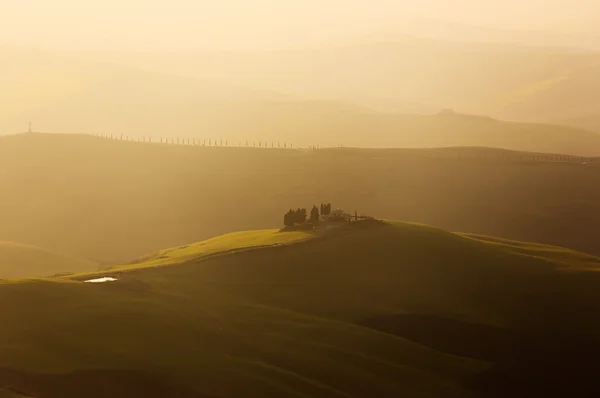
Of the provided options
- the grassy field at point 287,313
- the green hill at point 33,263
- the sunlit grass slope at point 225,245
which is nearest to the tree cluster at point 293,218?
the sunlit grass slope at point 225,245

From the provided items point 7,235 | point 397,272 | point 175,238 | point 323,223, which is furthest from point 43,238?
point 397,272

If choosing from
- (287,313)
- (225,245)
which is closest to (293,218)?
(225,245)

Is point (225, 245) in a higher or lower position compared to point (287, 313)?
higher

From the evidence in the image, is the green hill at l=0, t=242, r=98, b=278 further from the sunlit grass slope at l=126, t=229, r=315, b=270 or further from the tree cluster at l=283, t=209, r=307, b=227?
the tree cluster at l=283, t=209, r=307, b=227

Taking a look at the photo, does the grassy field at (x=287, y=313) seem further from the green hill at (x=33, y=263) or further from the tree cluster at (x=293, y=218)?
the green hill at (x=33, y=263)

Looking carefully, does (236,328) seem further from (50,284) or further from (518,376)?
(518,376)

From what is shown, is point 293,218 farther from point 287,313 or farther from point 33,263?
point 33,263
